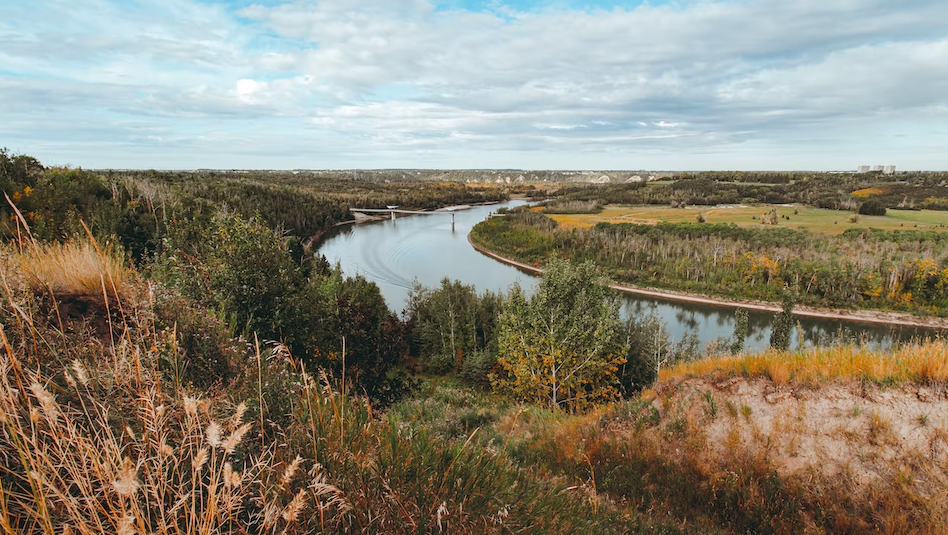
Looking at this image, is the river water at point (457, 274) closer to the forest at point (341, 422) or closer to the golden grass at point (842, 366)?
the golden grass at point (842, 366)

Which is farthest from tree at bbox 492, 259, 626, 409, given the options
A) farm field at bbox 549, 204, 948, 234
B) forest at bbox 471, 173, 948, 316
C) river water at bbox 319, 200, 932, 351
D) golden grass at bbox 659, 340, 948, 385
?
farm field at bbox 549, 204, 948, 234

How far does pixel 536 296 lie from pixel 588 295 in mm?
2323

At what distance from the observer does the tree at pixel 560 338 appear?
698 inches

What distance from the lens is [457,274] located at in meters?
53.5

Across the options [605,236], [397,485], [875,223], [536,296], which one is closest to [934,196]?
[875,223]

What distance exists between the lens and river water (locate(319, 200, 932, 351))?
3628cm

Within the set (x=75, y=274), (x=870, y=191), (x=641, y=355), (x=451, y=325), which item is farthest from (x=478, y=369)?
(x=870, y=191)

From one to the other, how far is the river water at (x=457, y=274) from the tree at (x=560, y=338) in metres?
5.12

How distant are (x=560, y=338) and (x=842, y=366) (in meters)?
11.2

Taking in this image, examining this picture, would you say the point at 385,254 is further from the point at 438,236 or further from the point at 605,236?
the point at 605,236

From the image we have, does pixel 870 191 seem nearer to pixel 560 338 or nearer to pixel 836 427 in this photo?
pixel 560 338

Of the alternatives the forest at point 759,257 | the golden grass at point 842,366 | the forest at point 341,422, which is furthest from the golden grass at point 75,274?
the forest at point 759,257

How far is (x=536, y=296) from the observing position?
19297mm

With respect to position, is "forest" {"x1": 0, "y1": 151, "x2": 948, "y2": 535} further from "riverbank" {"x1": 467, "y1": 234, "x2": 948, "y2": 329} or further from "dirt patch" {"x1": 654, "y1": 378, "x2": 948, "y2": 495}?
"riverbank" {"x1": 467, "y1": 234, "x2": 948, "y2": 329}
